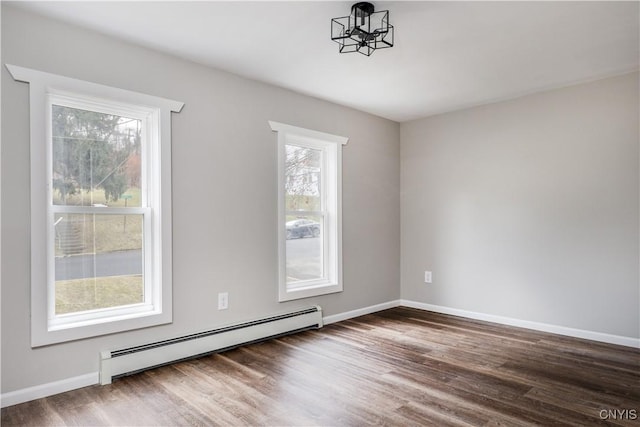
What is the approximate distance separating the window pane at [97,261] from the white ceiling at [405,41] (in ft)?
4.29

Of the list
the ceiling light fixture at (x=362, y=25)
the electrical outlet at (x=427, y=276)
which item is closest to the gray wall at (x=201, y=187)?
the electrical outlet at (x=427, y=276)

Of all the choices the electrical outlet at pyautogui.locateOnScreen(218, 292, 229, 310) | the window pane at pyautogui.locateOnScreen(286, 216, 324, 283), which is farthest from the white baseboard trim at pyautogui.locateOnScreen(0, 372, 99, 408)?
the window pane at pyautogui.locateOnScreen(286, 216, 324, 283)

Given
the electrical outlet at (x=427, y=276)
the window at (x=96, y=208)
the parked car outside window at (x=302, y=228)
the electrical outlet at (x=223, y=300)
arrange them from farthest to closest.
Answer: the electrical outlet at (x=427, y=276) < the parked car outside window at (x=302, y=228) < the electrical outlet at (x=223, y=300) < the window at (x=96, y=208)

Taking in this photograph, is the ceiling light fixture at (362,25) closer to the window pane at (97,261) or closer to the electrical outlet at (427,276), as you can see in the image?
the window pane at (97,261)

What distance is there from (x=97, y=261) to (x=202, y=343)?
3.28 ft

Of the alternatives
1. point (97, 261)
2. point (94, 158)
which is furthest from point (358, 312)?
point (94, 158)

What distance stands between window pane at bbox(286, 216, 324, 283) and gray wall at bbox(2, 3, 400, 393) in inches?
10.9

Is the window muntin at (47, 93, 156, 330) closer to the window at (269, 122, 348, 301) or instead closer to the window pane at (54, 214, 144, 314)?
the window pane at (54, 214, 144, 314)

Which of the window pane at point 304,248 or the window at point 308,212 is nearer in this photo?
the window at point 308,212

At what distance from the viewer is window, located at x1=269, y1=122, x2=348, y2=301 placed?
3828 millimetres

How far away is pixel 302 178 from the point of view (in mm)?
4156

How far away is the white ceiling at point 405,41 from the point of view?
2416mm

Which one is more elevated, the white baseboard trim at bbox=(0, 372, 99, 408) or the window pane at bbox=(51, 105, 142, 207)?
the window pane at bbox=(51, 105, 142, 207)

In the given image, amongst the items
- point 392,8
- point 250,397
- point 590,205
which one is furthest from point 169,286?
point 590,205
